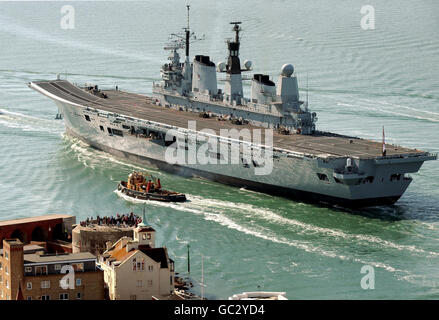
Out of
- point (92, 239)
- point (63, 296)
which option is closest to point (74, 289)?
point (63, 296)

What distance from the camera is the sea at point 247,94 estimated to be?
1795 inches

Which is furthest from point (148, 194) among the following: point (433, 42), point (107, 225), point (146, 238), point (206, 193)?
point (433, 42)

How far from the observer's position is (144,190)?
57.1 meters

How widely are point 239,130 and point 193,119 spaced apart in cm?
496

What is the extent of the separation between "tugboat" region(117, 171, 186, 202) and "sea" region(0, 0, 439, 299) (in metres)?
0.64

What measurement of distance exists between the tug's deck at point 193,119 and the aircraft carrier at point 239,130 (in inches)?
2.3

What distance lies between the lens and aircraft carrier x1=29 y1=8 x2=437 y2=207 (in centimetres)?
5478

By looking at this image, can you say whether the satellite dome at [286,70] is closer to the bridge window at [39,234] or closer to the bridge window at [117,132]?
the bridge window at [117,132]

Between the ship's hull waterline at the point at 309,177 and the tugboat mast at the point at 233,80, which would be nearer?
the ship's hull waterline at the point at 309,177

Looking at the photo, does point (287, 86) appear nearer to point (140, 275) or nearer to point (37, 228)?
point (37, 228)

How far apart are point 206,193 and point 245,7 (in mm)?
55592

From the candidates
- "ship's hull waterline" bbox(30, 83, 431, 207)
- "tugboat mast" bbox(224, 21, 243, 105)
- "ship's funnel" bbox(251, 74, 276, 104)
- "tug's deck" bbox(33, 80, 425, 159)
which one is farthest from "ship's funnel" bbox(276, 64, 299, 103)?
"ship's hull waterline" bbox(30, 83, 431, 207)

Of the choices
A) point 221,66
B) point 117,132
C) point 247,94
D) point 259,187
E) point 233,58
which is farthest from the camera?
point 247,94

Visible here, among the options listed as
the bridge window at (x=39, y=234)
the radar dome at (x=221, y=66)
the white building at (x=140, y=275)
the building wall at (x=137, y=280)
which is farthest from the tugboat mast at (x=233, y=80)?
the building wall at (x=137, y=280)
